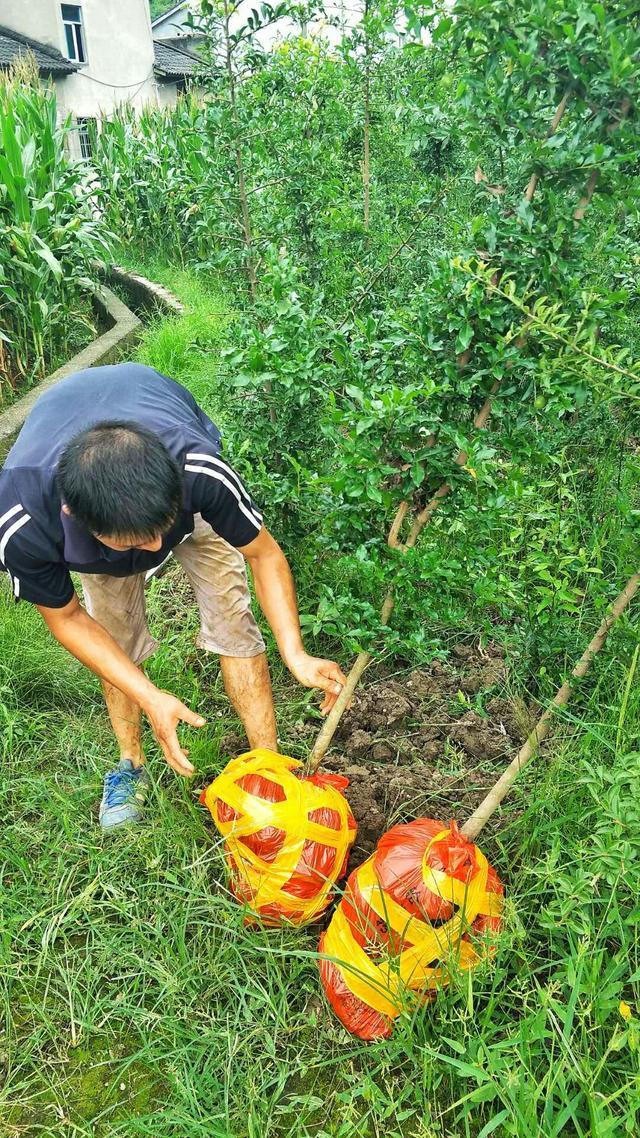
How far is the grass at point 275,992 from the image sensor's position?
1504 mm

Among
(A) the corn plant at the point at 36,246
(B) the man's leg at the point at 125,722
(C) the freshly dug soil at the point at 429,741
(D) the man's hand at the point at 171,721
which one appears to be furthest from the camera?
(A) the corn plant at the point at 36,246

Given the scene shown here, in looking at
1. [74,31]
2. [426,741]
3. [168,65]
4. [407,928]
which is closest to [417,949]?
[407,928]

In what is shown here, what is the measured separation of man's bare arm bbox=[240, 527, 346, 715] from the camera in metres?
2.07

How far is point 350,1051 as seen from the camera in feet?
5.78

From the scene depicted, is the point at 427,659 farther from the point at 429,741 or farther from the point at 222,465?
the point at 222,465

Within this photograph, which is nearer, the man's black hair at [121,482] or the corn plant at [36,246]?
the man's black hair at [121,482]

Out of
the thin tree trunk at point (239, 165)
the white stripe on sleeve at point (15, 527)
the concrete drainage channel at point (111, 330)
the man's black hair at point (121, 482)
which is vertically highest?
the thin tree trunk at point (239, 165)

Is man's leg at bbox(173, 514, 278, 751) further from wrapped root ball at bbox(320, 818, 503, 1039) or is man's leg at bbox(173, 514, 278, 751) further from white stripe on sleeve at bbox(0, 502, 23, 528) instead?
wrapped root ball at bbox(320, 818, 503, 1039)

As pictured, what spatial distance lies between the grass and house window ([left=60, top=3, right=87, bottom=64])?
2161cm

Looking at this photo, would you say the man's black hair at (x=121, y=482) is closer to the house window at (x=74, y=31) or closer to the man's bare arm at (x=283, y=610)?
the man's bare arm at (x=283, y=610)

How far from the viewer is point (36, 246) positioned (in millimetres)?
4852

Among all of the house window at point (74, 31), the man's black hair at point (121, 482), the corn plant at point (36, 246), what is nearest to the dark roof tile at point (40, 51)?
the house window at point (74, 31)

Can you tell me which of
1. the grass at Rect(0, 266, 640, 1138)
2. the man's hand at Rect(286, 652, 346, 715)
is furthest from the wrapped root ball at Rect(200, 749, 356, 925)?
the man's hand at Rect(286, 652, 346, 715)

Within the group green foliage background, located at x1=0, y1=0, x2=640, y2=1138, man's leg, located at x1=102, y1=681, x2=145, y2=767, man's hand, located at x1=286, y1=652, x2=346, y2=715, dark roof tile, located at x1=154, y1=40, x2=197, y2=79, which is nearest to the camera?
green foliage background, located at x1=0, y1=0, x2=640, y2=1138
